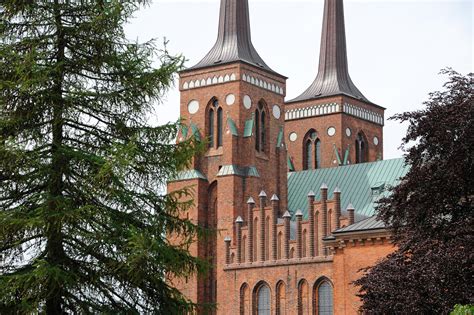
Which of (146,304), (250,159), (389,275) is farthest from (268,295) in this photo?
(146,304)

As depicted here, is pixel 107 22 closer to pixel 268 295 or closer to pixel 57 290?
pixel 57 290

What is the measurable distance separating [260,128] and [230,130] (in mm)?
3042

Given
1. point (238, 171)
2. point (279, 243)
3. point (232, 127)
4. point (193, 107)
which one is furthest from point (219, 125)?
point (279, 243)

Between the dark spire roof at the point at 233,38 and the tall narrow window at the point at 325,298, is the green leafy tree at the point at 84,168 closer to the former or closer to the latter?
the tall narrow window at the point at 325,298

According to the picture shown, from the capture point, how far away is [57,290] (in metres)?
18.2

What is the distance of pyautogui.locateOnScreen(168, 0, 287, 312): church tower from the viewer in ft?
193

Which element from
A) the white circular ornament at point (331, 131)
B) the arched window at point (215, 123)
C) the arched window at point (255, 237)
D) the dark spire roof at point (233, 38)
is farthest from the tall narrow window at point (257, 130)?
the white circular ornament at point (331, 131)

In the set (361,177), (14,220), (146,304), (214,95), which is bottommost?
(146,304)

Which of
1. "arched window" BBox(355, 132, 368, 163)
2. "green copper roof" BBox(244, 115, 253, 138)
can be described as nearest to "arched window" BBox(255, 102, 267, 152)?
"green copper roof" BBox(244, 115, 253, 138)

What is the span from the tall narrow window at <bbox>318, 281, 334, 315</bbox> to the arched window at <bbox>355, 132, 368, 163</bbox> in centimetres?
2288

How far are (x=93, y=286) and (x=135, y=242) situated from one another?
59.6 inches

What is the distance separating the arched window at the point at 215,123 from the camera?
6084 centimetres

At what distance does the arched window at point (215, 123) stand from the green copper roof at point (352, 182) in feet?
22.4

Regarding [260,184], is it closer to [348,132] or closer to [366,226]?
[348,132]
